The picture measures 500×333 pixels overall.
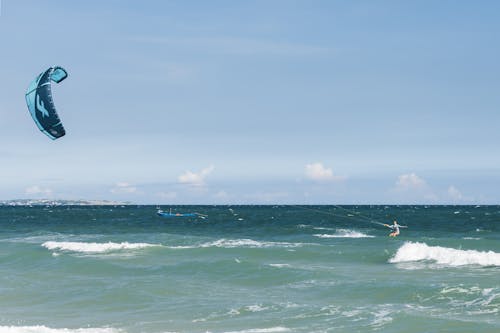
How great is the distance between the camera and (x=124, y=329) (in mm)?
16781

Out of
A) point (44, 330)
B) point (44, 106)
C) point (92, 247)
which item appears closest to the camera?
point (44, 330)

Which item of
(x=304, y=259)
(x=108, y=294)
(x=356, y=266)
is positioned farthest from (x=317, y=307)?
(x=304, y=259)

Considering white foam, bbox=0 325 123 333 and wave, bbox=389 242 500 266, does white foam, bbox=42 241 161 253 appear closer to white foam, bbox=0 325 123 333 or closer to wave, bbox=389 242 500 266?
wave, bbox=389 242 500 266

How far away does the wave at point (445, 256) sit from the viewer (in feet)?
99.2

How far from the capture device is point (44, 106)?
17.4m

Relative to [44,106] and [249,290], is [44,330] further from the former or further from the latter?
[249,290]

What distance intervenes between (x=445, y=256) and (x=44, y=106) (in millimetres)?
22732

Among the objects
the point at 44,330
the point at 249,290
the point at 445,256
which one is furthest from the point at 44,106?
the point at 445,256


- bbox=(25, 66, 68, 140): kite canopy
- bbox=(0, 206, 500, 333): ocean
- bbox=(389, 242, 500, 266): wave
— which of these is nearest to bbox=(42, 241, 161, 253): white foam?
bbox=(0, 206, 500, 333): ocean

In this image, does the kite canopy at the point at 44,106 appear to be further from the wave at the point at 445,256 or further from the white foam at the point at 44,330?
the wave at the point at 445,256

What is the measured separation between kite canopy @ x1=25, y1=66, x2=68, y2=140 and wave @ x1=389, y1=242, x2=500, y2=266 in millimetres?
→ 19794

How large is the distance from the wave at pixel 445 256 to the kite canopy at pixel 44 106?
64.9 ft

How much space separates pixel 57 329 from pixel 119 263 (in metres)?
14.1

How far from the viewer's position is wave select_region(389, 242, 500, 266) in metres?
30.2
